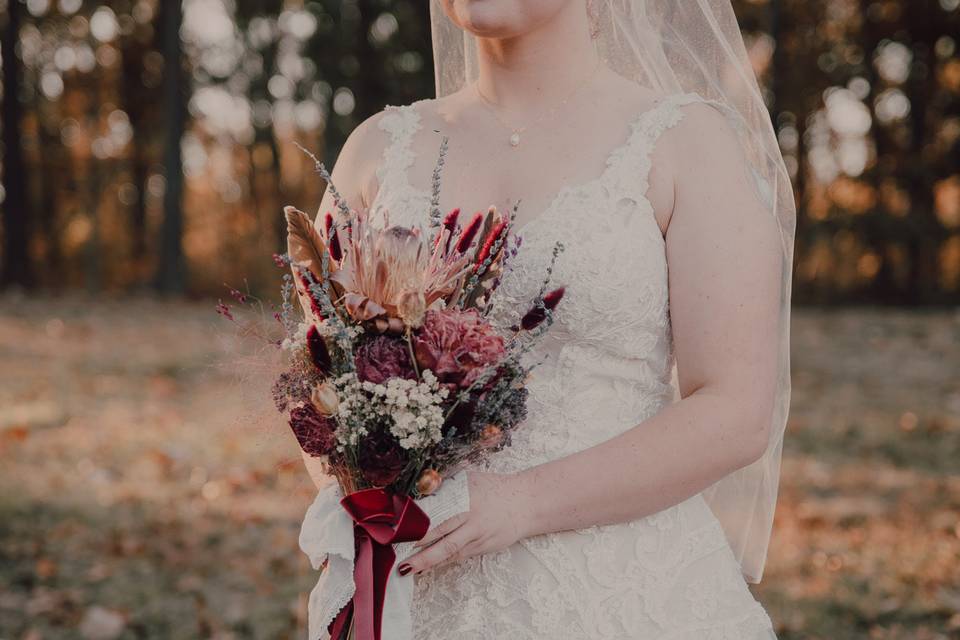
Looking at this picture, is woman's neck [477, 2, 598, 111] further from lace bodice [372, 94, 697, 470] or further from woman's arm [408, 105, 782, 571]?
woman's arm [408, 105, 782, 571]

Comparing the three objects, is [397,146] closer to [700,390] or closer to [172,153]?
[700,390]

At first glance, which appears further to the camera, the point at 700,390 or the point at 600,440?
the point at 600,440

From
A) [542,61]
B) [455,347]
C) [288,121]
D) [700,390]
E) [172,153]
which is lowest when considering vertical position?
[288,121]

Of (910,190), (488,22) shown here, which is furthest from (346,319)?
(910,190)

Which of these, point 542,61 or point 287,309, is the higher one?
point 542,61

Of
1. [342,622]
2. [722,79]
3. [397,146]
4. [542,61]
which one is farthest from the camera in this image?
[722,79]

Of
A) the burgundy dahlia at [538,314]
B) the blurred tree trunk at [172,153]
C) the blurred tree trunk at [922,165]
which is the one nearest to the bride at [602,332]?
the burgundy dahlia at [538,314]

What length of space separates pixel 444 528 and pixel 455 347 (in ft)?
1.21

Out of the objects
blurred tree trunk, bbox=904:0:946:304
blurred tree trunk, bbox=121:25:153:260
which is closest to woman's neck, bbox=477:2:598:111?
blurred tree trunk, bbox=904:0:946:304

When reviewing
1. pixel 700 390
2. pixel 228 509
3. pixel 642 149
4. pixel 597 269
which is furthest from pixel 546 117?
pixel 228 509

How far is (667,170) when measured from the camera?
211 cm

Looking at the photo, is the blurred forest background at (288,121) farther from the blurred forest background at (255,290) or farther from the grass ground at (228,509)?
the grass ground at (228,509)

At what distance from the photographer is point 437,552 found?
1.84 meters

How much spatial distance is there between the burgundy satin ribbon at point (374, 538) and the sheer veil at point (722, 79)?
3.92ft
